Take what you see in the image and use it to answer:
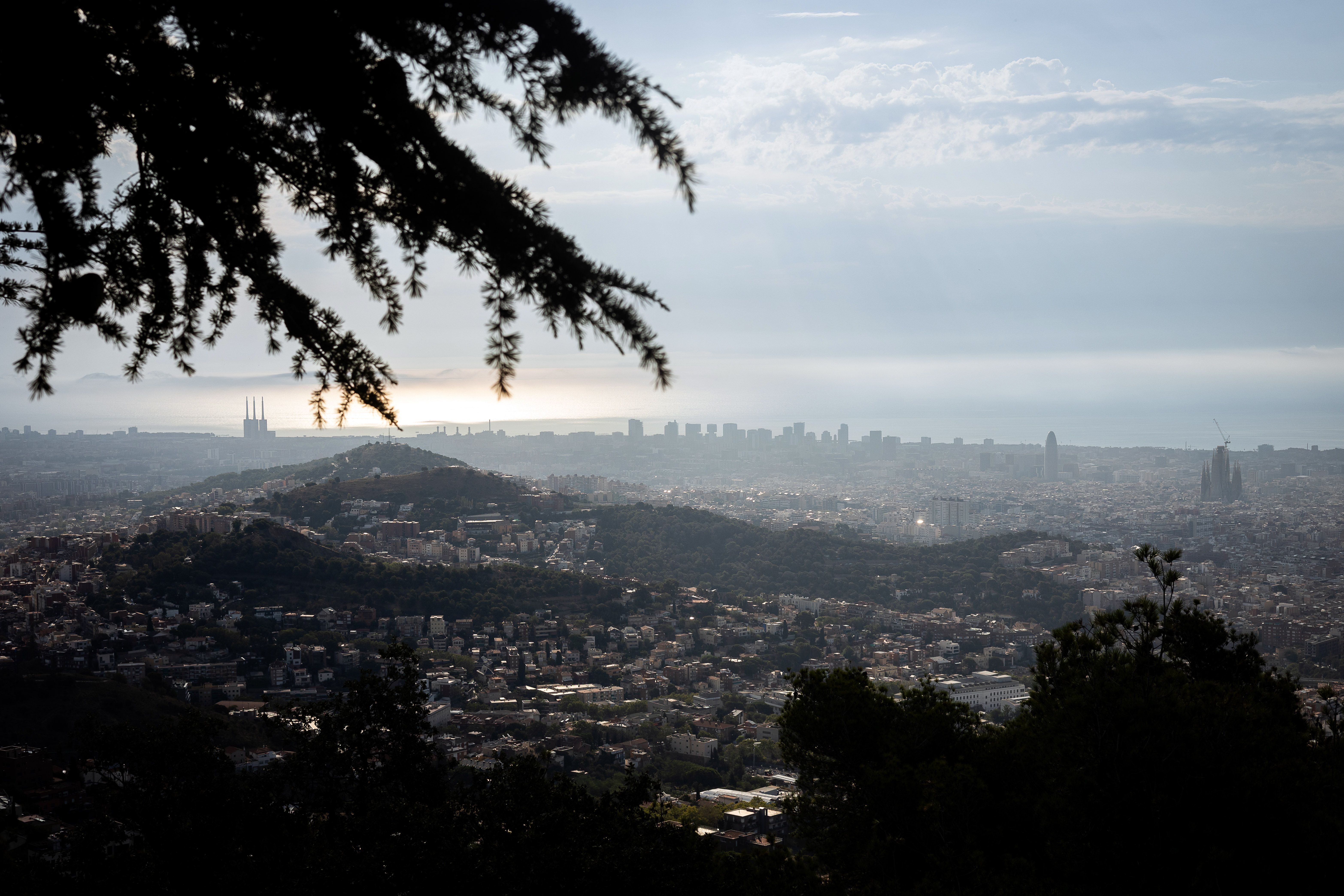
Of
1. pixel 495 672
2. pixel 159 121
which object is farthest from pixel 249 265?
pixel 495 672

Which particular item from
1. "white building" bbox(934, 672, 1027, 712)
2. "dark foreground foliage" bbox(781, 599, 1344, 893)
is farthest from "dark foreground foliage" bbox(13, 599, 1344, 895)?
"white building" bbox(934, 672, 1027, 712)

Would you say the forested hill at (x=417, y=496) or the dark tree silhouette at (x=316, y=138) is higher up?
the dark tree silhouette at (x=316, y=138)

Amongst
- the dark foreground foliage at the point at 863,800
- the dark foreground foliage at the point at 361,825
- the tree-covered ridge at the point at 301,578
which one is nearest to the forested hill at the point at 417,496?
the tree-covered ridge at the point at 301,578

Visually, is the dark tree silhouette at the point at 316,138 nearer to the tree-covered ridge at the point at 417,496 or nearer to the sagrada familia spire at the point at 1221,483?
the tree-covered ridge at the point at 417,496

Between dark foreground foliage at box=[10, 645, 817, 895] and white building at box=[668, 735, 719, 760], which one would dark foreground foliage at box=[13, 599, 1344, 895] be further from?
white building at box=[668, 735, 719, 760]

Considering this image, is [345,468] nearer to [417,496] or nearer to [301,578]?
[417,496]

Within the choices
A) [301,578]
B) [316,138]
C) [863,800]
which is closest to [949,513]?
[301,578]

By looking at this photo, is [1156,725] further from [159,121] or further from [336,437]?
[336,437]
